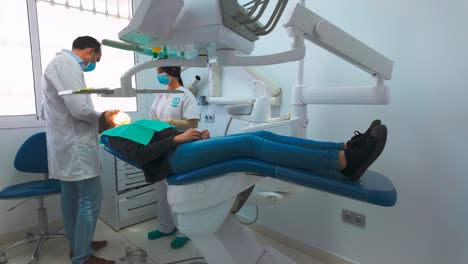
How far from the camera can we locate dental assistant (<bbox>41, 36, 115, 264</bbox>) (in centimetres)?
160

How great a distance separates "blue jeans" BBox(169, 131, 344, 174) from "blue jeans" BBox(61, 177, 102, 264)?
963 mm

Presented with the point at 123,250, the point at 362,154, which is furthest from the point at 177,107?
the point at 362,154

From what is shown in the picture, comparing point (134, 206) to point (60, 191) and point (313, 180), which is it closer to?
point (60, 191)

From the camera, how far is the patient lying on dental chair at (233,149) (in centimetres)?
84

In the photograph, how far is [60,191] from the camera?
1.93 meters

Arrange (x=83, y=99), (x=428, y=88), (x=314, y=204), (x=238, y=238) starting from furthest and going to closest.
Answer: (x=314, y=204) < (x=83, y=99) < (x=428, y=88) < (x=238, y=238)

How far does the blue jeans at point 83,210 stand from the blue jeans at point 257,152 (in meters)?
0.96

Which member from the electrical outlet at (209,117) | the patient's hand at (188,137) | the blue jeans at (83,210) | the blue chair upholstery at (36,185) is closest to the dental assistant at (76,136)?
the blue jeans at (83,210)

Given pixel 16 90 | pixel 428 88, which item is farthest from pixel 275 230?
pixel 16 90

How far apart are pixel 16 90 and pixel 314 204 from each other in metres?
2.52

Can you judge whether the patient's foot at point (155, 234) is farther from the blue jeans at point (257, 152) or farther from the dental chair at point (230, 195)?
the blue jeans at point (257, 152)

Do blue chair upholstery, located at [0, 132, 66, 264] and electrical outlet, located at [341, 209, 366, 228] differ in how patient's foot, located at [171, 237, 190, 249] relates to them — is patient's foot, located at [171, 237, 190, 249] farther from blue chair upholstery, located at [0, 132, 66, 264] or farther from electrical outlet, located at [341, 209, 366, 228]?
electrical outlet, located at [341, 209, 366, 228]

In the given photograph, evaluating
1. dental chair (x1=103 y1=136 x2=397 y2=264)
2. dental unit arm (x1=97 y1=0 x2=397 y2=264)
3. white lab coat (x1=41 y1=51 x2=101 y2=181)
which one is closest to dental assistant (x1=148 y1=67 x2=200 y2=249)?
white lab coat (x1=41 y1=51 x2=101 y2=181)

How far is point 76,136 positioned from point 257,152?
1.27 m
